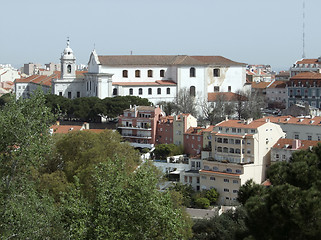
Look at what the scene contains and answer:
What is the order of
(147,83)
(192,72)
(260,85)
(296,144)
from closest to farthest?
(296,144) → (147,83) → (192,72) → (260,85)

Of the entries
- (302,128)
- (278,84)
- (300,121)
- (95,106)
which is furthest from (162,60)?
(302,128)

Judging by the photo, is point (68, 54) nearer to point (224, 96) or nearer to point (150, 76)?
point (150, 76)

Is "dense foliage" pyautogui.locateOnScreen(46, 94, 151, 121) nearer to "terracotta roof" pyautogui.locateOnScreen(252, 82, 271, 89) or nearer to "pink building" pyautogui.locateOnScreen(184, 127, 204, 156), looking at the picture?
"pink building" pyautogui.locateOnScreen(184, 127, 204, 156)

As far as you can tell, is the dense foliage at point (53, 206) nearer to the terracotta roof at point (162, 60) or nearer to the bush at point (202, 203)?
the bush at point (202, 203)

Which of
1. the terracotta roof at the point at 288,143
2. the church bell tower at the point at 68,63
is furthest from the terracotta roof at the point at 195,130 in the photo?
the church bell tower at the point at 68,63

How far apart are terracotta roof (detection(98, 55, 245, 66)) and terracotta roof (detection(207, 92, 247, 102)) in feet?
8.63

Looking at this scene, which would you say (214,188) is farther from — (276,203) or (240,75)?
(240,75)

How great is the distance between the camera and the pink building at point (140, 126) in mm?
40938

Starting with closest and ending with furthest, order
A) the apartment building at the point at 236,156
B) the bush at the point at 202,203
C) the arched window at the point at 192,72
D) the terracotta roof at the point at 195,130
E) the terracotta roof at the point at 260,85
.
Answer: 1. the bush at the point at 202,203
2. the apartment building at the point at 236,156
3. the terracotta roof at the point at 195,130
4. the arched window at the point at 192,72
5. the terracotta roof at the point at 260,85

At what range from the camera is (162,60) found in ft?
192

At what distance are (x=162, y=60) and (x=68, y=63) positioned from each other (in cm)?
729

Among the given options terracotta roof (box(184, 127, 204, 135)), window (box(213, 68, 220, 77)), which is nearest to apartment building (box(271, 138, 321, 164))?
terracotta roof (box(184, 127, 204, 135))

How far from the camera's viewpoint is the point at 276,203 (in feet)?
46.0

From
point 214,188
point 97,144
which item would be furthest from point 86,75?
point 97,144
